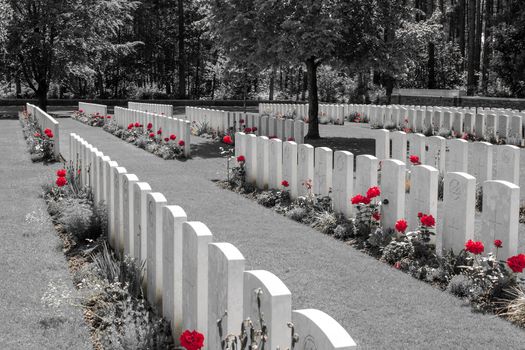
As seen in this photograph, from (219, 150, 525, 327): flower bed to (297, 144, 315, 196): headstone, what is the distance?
91 millimetres

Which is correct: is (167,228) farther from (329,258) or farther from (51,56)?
(51,56)

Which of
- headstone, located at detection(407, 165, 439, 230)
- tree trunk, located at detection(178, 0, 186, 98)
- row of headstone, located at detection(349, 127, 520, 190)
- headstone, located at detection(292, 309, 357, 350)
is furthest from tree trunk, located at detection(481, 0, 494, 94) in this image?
headstone, located at detection(292, 309, 357, 350)

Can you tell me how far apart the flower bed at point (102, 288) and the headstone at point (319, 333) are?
1.69 metres

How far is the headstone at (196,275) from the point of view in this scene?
4.24 metres

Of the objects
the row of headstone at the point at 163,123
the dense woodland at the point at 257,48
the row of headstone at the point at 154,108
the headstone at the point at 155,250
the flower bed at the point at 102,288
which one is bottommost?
the flower bed at the point at 102,288

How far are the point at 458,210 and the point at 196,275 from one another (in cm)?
350

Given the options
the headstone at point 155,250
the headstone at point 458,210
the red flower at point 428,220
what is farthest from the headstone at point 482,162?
the headstone at point 155,250

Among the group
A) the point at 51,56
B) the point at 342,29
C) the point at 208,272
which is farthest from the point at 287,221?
the point at 51,56

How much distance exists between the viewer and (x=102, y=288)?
550 cm

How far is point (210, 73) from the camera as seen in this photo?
Result: 177 ft

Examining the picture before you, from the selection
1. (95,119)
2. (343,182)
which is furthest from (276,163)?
(95,119)

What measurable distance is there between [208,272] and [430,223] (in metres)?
3.26

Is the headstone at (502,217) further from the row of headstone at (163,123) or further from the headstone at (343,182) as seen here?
the row of headstone at (163,123)

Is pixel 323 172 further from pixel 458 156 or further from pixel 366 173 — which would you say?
pixel 458 156
